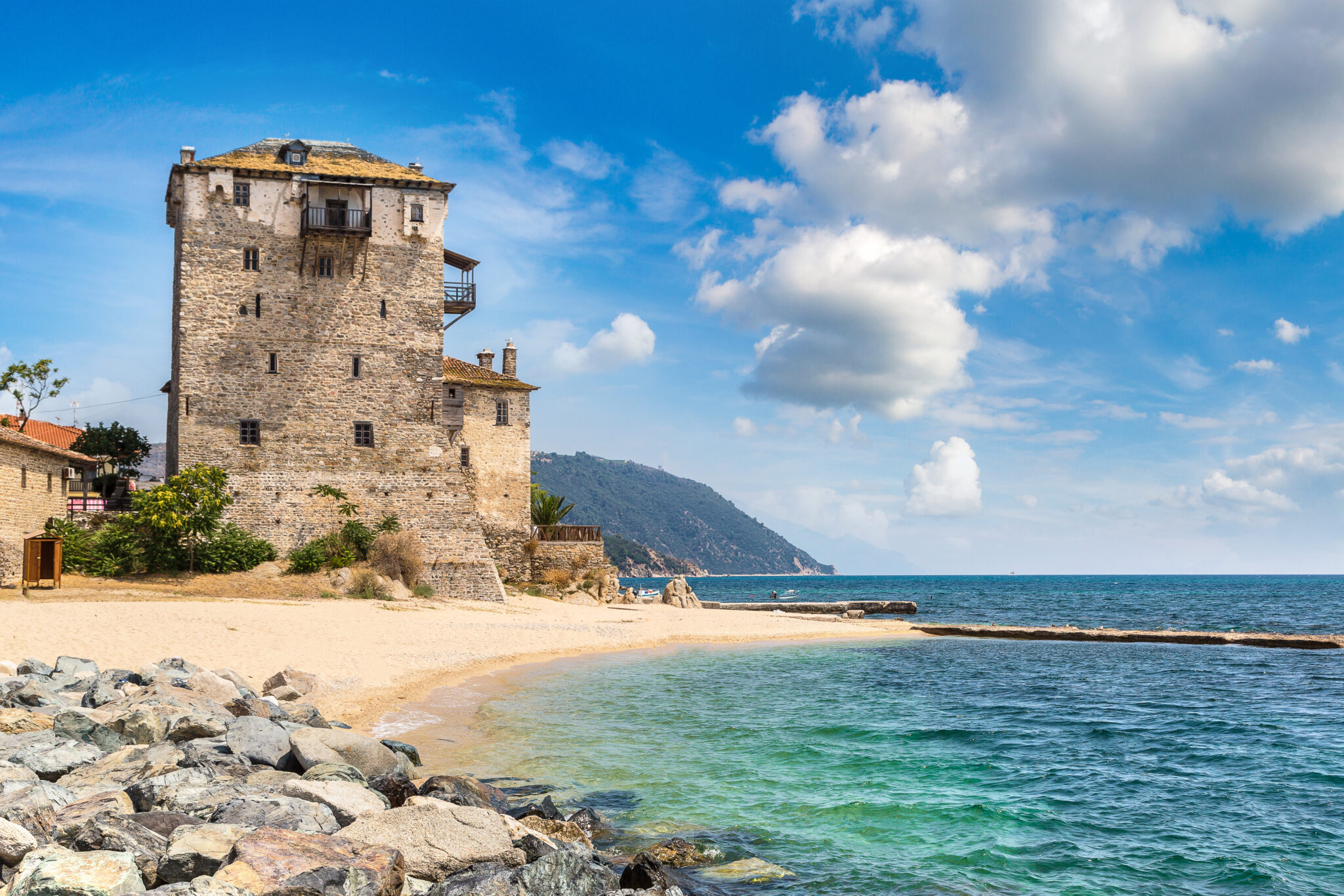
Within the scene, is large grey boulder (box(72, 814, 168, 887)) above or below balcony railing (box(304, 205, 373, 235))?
below

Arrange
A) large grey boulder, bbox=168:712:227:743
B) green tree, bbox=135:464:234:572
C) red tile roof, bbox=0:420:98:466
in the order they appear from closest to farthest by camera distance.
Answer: large grey boulder, bbox=168:712:227:743 < red tile roof, bbox=0:420:98:466 < green tree, bbox=135:464:234:572

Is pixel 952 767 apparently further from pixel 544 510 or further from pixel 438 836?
pixel 544 510

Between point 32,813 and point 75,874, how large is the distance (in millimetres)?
1515

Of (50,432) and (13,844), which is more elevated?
(50,432)

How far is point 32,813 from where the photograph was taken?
6.54 metres

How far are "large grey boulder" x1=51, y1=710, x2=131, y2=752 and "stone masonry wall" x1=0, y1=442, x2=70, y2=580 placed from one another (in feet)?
64.1

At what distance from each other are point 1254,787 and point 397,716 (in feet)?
44.3

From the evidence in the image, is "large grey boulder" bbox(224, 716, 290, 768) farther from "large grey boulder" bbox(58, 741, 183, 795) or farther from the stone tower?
the stone tower

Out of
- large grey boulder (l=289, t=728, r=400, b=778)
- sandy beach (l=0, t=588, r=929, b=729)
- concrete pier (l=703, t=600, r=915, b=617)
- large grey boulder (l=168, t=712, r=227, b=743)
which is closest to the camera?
large grey boulder (l=289, t=728, r=400, b=778)

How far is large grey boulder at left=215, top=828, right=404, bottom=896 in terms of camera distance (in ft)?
18.8

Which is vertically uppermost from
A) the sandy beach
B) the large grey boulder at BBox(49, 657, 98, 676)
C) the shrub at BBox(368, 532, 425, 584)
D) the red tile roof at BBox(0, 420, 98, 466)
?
the red tile roof at BBox(0, 420, 98, 466)

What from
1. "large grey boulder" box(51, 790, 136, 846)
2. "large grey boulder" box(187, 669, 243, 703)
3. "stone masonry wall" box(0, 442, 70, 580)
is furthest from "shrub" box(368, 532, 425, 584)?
"large grey boulder" box(51, 790, 136, 846)

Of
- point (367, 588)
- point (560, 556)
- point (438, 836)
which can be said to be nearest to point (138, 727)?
point (438, 836)

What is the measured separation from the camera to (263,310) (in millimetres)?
32219
